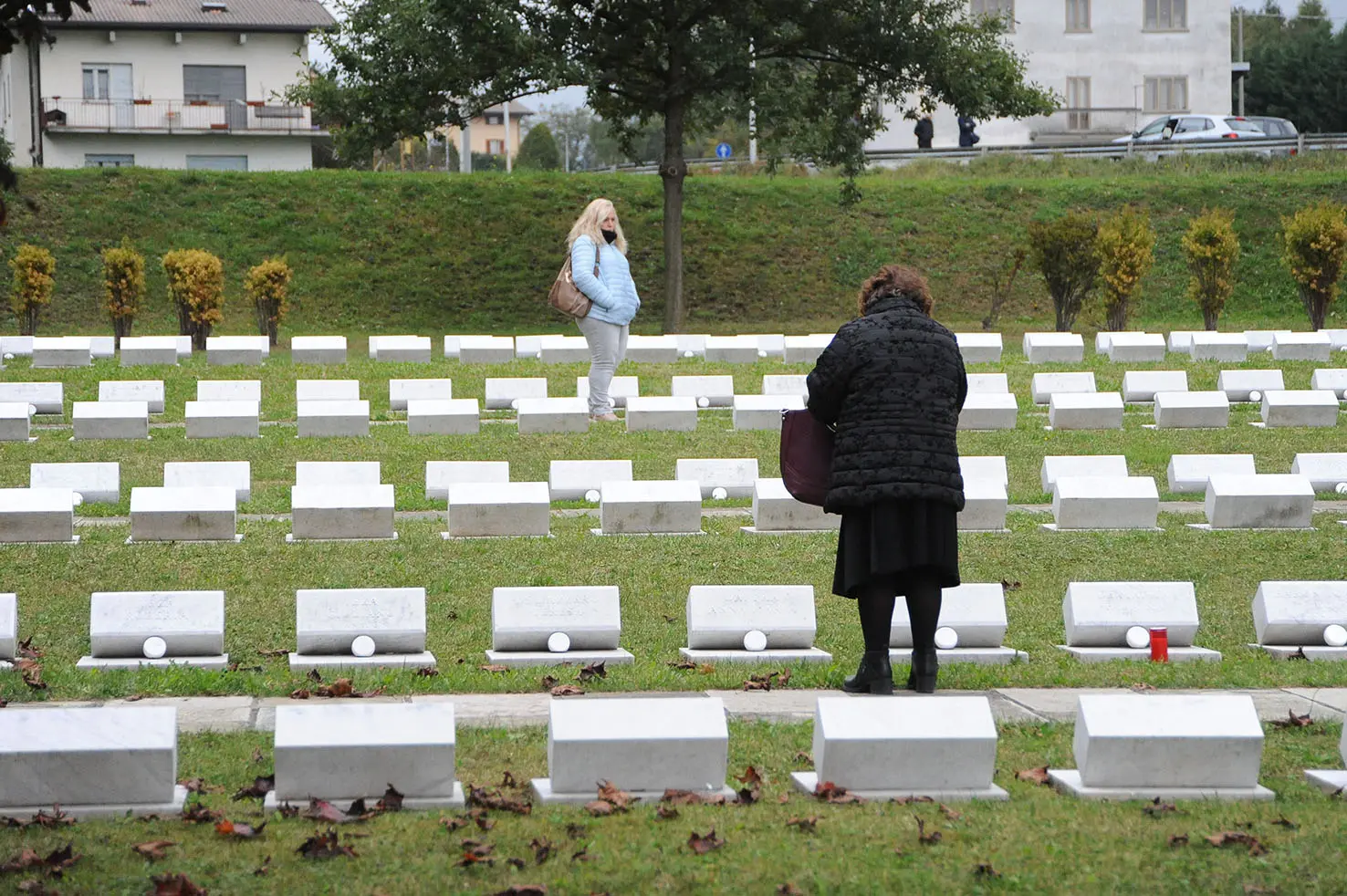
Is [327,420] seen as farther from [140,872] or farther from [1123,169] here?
[1123,169]

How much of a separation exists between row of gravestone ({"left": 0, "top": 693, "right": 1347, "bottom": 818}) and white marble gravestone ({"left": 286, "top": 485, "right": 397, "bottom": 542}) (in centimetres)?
560

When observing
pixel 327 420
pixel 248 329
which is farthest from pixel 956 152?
pixel 327 420

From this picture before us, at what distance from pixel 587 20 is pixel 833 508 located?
75.0 feet

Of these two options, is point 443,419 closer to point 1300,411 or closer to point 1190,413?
point 1190,413

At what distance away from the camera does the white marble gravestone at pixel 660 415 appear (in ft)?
51.2

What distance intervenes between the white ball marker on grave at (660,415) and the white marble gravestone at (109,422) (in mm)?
4368

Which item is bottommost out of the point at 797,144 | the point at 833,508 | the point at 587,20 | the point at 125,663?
the point at 125,663

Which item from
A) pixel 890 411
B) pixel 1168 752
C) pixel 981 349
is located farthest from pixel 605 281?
pixel 1168 752

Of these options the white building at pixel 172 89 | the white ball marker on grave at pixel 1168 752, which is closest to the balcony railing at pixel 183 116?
the white building at pixel 172 89

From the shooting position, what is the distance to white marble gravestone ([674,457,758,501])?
43.7 ft

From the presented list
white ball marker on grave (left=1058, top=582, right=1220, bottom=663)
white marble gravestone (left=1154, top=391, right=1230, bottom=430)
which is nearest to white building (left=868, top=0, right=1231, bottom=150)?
white marble gravestone (left=1154, top=391, right=1230, bottom=430)

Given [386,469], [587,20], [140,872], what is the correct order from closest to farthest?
[140,872] < [386,469] < [587,20]

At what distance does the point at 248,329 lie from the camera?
29.5 m

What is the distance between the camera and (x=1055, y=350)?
2102 centimetres
